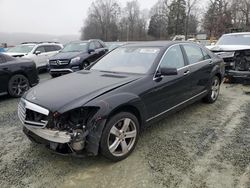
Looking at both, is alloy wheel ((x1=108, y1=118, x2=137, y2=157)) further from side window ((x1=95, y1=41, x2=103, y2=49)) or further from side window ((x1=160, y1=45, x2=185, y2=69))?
side window ((x1=95, y1=41, x2=103, y2=49))

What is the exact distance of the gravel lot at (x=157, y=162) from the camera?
304 centimetres

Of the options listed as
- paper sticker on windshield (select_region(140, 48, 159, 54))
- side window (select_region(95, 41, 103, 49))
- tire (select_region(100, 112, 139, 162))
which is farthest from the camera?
side window (select_region(95, 41, 103, 49))

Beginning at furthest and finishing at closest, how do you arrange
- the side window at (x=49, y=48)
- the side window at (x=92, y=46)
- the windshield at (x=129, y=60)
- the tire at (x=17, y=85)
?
the side window at (x=49, y=48), the side window at (x=92, y=46), the tire at (x=17, y=85), the windshield at (x=129, y=60)

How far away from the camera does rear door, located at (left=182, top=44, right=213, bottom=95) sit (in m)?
4.93

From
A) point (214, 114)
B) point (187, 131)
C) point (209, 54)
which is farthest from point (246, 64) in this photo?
point (187, 131)

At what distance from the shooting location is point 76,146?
303 centimetres

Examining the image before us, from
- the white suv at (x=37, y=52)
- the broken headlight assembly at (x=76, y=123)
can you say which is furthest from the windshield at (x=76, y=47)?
the broken headlight assembly at (x=76, y=123)

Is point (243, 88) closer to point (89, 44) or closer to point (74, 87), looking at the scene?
point (74, 87)

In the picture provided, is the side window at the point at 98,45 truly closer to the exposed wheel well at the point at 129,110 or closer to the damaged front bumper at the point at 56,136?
the exposed wheel well at the point at 129,110

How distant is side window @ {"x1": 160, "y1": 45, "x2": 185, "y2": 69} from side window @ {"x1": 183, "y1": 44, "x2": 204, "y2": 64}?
0.90 ft

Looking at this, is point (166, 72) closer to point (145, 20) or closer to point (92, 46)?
point (92, 46)

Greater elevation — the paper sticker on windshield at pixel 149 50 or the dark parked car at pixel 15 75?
the paper sticker on windshield at pixel 149 50

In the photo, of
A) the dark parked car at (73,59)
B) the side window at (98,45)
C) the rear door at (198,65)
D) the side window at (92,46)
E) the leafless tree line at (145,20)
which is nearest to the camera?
the rear door at (198,65)

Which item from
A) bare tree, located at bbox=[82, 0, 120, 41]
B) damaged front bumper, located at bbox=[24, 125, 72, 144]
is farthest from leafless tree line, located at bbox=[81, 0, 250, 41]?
damaged front bumper, located at bbox=[24, 125, 72, 144]
